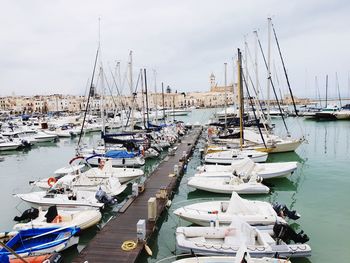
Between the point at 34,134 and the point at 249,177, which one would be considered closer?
the point at 249,177

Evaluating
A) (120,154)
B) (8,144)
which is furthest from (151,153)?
(8,144)

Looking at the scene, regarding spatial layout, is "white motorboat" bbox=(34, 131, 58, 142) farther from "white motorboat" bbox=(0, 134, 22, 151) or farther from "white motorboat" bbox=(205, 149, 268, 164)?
"white motorboat" bbox=(205, 149, 268, 164)

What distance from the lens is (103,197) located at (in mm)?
15539

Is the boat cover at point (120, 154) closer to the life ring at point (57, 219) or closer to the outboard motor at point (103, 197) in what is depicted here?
the outboard motor at point (103, 197)

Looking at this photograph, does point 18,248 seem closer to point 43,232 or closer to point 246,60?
point 43,232

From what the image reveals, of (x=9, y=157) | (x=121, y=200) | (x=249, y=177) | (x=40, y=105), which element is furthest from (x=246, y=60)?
(x=40, y=105)

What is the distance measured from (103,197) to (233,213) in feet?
23.2

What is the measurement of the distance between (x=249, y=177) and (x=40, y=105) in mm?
159301

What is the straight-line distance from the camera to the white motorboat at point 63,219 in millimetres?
12117

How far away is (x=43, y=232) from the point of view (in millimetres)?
11617

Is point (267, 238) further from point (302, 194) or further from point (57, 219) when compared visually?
point (57, 219)

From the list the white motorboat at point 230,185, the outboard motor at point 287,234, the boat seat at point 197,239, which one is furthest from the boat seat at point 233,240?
the white motorboat at point 230,185

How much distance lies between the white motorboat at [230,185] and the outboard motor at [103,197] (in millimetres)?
5170

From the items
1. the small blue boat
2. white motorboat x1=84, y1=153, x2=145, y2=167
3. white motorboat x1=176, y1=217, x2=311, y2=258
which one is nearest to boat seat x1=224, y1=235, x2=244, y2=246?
white motorboat x1=176, y1=217, x2=311, y2=258
